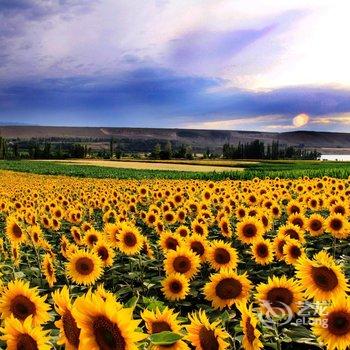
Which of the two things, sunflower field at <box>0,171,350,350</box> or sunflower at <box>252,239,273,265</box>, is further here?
sunflower at <box>252,239,273,265</box>

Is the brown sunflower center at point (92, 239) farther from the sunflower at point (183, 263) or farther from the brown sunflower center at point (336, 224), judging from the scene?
the brown sunflower center at point (336, 224)

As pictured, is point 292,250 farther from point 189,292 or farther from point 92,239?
point 92,239

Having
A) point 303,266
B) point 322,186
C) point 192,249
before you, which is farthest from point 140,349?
point 322,186

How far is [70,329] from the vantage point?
109 inches

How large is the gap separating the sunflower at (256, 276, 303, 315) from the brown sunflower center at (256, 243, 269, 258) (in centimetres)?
255

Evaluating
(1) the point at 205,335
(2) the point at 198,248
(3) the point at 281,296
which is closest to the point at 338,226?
(2) the point at 198,248

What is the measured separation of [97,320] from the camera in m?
2.54

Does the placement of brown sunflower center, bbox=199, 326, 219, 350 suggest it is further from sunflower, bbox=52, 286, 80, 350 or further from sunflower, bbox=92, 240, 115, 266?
sunflower, bbox=92, 240, 115, 266

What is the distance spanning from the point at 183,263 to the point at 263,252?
1574 mm

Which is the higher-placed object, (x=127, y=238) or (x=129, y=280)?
(x=127, y=238)

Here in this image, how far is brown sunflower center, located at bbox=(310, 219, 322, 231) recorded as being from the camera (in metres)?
7.85

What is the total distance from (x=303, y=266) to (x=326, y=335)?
938 millimetres

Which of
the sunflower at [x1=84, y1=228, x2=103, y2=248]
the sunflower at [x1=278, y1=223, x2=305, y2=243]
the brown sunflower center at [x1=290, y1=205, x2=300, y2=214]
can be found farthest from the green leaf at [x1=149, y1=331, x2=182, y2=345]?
the brown sunflower center at [x1=290, y1=205, x2=300, y2=214]

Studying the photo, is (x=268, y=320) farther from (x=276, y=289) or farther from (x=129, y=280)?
(x=129, y=280)
